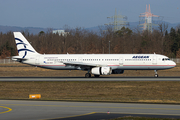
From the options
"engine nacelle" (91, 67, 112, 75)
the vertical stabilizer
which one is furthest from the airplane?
the vertical stabilizer

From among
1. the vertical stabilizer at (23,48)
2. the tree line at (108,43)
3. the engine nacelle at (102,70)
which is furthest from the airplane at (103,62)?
the tree line at (108,43)

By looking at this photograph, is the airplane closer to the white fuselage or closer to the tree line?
the white fuselage

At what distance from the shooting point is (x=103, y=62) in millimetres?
49156

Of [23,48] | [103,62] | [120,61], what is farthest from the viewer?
[23,48]

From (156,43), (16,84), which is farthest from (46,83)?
(156,43)

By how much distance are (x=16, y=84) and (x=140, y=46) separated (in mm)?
93306

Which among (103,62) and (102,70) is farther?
(103,62)

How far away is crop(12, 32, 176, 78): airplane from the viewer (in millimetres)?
48031

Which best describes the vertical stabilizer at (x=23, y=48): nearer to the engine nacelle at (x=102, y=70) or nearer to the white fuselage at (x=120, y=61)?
the white fuselage at (x=120, y=61)

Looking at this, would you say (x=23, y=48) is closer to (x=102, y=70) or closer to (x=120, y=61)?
(x=102, y=70)

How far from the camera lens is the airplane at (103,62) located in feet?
158

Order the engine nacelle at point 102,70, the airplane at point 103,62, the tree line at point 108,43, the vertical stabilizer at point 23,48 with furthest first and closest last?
the tree line at point 108,43, the vertical stabilizer at point 23,48, the airplane at point 103,62, the engine nacelle at point 102,70

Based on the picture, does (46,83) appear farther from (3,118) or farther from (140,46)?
(140,46)

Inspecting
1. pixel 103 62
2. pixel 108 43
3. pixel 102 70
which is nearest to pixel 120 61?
pixel 103 62
